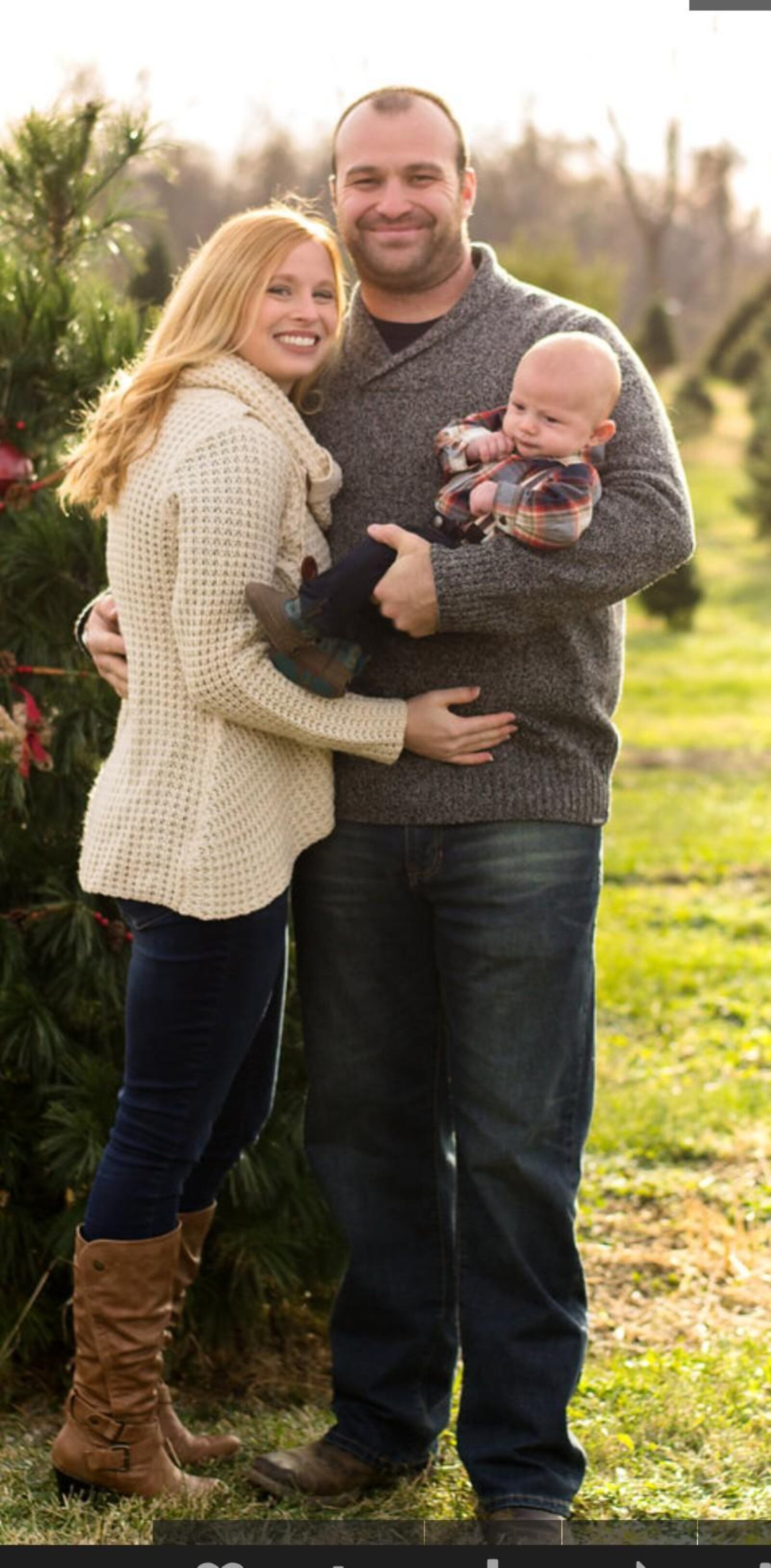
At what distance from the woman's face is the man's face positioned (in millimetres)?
89

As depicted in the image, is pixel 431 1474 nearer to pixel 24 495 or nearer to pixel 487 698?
pixel 487 698

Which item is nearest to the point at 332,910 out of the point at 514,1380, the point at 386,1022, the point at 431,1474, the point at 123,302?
the point at 386,1022

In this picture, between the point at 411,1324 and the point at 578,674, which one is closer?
the point at 578,674

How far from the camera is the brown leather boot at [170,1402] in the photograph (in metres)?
3.02

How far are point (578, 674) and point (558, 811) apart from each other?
0.22 meters

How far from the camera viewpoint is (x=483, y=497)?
2.64 metres

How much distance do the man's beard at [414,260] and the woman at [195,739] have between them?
0.05 metres

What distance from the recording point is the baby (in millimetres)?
2580

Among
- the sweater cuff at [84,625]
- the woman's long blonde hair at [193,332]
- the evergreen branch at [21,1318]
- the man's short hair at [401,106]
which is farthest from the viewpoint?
the evergreen branch at [21,1318]

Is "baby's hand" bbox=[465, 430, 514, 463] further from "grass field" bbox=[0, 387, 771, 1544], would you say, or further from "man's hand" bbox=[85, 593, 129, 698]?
"grass field" bbox=[0, 387, 771, 1544]

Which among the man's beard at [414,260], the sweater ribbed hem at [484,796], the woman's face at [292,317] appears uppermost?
the man's beard at [414,260]

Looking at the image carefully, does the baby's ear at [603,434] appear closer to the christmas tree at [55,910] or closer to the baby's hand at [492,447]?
the baby's hand at [492,447]

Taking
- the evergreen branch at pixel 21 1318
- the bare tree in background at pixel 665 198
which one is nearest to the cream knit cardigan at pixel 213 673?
the evergreen branch at pixel 21 1318

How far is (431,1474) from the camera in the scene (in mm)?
3088
